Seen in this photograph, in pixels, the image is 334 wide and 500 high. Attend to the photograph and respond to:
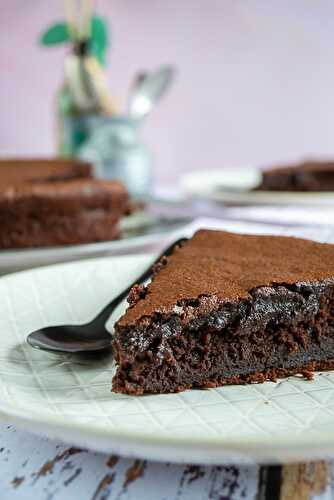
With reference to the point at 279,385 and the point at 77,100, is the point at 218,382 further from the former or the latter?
the point at 77,100

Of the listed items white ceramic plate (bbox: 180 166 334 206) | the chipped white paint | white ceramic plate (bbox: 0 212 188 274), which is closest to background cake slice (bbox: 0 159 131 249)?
white ceramic plate (bbox: 0 212 188 274)

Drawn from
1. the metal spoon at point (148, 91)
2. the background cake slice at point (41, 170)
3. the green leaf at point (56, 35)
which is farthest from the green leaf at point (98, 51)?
the background cake slice at point (41, 170)

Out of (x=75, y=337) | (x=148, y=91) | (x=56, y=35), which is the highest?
(x=56, y=35)

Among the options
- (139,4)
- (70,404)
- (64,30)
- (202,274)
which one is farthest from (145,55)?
(70,404)

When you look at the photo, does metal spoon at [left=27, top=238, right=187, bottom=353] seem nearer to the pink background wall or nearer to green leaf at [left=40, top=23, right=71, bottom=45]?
green leaf at [left=40, top=23, right=71, bottom=45]

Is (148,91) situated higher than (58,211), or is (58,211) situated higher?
(148,91)

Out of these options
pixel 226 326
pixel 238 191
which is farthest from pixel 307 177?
pixel 226 326

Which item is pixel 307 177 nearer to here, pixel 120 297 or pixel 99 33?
pixel 99 33
